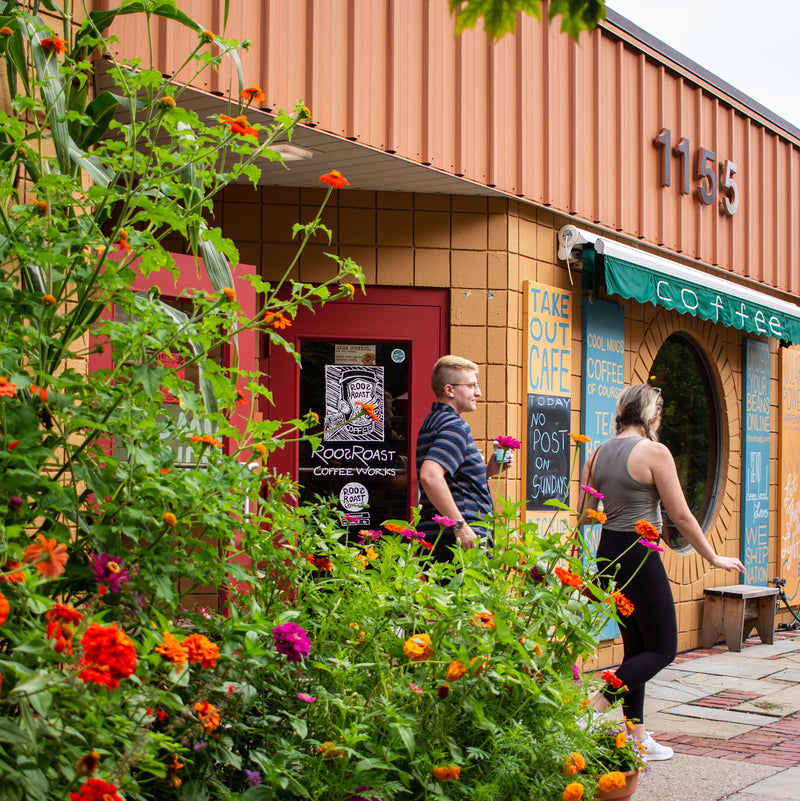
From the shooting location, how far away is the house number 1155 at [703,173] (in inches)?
283

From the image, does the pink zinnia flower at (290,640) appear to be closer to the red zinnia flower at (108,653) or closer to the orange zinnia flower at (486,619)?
the orange zinnia flower at (486,619)

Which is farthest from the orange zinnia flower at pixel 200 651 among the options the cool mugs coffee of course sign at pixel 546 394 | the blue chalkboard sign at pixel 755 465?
the blue chalkboard sign at pixel 755 465

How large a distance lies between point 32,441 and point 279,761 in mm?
836

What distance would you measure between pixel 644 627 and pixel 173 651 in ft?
9.37

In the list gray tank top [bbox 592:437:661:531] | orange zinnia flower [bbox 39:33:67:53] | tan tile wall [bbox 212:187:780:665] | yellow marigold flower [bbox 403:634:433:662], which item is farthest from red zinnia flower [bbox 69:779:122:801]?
tan tile wall [bbox 212:187:780:665]

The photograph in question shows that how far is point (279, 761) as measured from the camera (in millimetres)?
2025

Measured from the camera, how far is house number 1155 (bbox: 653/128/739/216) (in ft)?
23.6

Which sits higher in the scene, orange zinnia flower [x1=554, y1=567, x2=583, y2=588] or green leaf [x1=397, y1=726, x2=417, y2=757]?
orange zinnia flower [x1=554, y1=567, x2=583, y2=588]

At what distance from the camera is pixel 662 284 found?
649cm

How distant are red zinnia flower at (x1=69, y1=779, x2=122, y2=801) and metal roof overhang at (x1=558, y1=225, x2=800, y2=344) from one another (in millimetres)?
5026

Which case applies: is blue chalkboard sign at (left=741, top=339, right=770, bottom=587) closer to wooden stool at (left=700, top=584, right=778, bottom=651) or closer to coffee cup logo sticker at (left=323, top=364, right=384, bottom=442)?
wooden stool at (left=700, top=584, right=778, bottom=651)

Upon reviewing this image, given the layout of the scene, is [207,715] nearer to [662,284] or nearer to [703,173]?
[662,284]

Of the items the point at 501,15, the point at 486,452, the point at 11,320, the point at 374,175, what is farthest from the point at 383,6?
the point at 501,15

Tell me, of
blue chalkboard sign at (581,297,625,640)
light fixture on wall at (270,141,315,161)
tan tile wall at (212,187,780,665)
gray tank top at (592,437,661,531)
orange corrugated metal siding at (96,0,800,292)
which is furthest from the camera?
blue chalkboard sign at (581,297,625,640)
